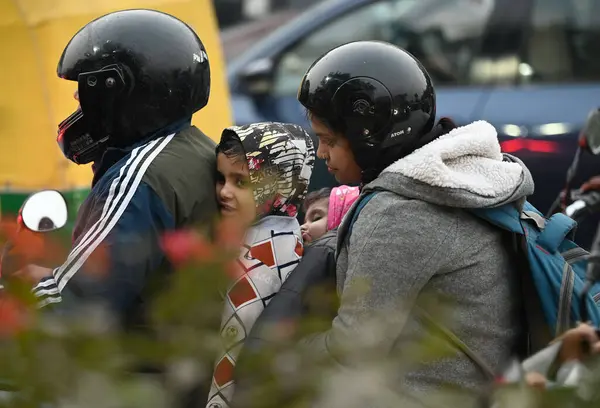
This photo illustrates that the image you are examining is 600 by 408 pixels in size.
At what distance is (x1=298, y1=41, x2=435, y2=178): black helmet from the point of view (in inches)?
105

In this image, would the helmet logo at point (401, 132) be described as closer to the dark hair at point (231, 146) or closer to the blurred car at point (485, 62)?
the dark hair at point (231, 146)

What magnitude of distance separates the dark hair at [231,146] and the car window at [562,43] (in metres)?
3.94

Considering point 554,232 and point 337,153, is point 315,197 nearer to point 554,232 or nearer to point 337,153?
point 337,153

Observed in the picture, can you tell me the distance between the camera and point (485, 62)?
6.78 m

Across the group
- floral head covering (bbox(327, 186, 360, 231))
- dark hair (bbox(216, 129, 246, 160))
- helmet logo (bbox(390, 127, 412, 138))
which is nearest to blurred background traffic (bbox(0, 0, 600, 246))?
floral head covering (bbox(327, 186, 360, 231))

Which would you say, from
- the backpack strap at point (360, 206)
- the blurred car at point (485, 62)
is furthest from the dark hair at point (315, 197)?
the blurred car at point (485, 62)

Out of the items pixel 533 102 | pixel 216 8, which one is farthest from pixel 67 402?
pixel 216 8

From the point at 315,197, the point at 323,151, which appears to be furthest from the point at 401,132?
the point at 315,197

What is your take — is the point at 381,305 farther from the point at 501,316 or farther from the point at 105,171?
the point at 105,171

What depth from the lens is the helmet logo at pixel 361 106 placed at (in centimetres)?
267

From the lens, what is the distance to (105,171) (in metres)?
2.96

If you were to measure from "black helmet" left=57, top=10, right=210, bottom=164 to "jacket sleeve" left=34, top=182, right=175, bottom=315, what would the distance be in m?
0.31

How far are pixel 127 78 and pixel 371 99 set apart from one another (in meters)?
0.66

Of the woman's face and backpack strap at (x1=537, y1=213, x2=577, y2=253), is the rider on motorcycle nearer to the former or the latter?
the woman's face
